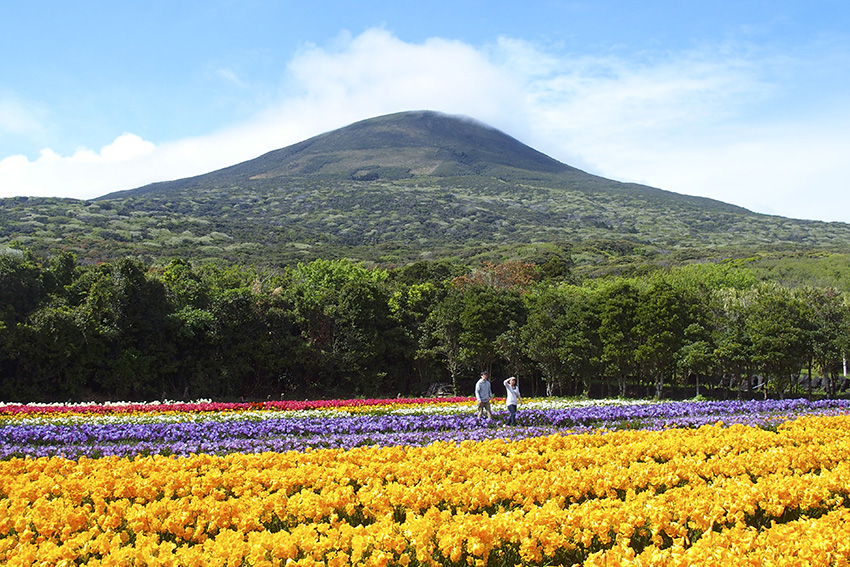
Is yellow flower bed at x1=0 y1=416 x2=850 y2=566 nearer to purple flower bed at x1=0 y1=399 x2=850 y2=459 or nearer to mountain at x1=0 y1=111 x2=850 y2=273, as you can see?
purple flower bed at x1=0 y1=399 x2=850 y2=459

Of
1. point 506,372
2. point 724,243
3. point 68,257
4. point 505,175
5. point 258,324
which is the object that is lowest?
point 506,372

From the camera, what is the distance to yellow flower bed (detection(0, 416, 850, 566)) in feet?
14.4

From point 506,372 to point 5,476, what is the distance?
3035 cm

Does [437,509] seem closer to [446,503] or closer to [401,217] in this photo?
[446,503]

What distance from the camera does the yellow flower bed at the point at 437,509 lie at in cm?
439

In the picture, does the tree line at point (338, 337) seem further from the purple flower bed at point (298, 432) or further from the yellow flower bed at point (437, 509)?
the yellow flower bed at point (437, 509)

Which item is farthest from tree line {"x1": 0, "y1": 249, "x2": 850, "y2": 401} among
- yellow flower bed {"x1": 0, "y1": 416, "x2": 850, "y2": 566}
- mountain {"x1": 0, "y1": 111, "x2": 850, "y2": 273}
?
mountain {"x1": 0, "y1": 111, "x2": 850, "y2": 273}

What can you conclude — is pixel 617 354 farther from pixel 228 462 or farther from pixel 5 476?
pixel 5 476

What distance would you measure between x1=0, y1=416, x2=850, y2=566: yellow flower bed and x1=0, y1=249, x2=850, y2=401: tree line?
20.3 metres

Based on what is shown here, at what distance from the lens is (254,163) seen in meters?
182

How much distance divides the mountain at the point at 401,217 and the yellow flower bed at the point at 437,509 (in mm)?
71205

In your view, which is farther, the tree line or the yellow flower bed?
the tree line

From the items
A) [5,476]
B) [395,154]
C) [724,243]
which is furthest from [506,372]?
[395,154]

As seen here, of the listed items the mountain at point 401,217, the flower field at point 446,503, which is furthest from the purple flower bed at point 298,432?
the mountain at point 401,217
